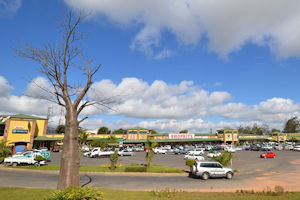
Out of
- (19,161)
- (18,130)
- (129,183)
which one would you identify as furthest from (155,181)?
(18,130)

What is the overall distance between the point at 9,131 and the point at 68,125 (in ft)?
159

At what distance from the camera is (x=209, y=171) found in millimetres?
16359

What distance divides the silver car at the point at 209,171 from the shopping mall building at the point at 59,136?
26.8 metres

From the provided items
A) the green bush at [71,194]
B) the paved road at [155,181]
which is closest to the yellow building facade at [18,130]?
the paved road at [155,181]

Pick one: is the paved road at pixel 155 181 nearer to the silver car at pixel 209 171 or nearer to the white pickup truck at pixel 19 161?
the silver car at pixel 209 171

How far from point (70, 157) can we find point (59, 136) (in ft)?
176

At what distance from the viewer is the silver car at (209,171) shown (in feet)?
53.2

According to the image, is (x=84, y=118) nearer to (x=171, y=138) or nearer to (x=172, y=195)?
(x=172, y=195)

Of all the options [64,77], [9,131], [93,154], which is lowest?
[93,154]

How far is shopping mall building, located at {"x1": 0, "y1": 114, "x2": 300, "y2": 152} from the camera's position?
4575 cm

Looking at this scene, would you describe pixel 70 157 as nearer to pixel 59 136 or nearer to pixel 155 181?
pixel 155 181

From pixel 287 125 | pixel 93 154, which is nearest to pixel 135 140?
pixel 93 154

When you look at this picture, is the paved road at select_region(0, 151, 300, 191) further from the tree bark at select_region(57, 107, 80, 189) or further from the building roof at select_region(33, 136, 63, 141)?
the building roof at select_region(33, 136, 63, 141)

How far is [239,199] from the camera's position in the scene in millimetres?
9102
